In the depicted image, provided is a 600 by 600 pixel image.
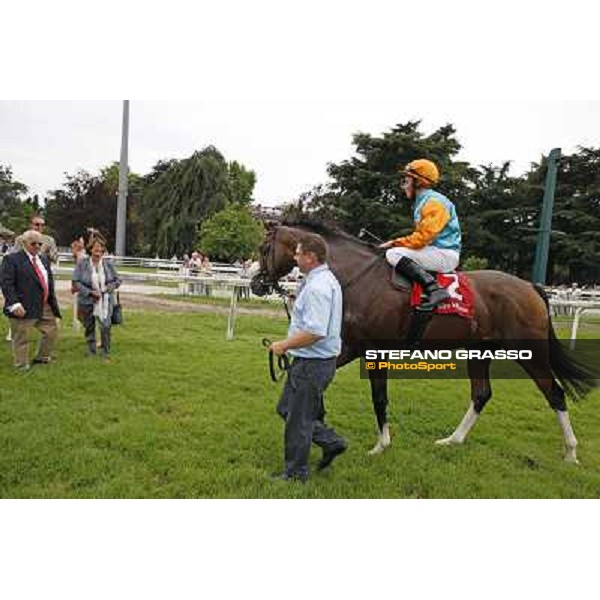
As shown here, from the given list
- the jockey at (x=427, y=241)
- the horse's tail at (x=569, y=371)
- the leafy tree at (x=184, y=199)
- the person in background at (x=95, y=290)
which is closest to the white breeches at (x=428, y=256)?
the jockey at (x=427, y=241)

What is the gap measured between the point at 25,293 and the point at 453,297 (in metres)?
4.89

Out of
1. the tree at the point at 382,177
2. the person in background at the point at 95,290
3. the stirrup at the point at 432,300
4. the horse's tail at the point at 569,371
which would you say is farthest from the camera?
the tree at the point at 382,177

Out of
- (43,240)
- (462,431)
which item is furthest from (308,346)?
(43,240)

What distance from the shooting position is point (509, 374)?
7344mm

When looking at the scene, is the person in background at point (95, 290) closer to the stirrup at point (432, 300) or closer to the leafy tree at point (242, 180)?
the stirrup at point (432, 300)

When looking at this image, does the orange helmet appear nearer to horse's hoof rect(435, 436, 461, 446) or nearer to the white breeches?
the white breeches

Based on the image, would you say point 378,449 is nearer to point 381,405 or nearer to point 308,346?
point 381,405

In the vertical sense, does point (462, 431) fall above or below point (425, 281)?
below

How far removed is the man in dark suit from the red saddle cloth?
4.48 metres

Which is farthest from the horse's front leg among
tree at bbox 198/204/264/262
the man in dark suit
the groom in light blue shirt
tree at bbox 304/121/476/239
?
tree at bbox 198/204/264/262

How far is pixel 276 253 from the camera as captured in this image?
4461 millimetres

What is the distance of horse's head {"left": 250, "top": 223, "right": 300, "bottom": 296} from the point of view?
14.6 feet

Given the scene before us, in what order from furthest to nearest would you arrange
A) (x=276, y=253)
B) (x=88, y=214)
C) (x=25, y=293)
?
1. (x=88, y=214)
2. (x=25, y=293)
3. (x=276, y=253)

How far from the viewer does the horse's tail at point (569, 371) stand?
15.7 feet
